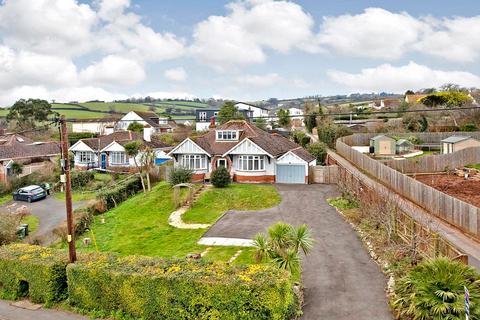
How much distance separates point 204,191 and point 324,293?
2126cm

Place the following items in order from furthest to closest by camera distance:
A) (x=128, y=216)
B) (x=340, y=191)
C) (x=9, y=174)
Result: 1. (x=9, y=174)
2. (x=340, y=191)
3. (x=128, y=216)

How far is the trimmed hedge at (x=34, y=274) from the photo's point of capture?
1762cm

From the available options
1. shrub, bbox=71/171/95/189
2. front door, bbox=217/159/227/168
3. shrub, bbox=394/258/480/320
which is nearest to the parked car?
shrub, bbox=71/171/95/189

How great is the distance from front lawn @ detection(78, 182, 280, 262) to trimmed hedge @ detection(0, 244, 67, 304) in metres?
6.02

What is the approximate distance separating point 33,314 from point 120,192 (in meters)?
22.7

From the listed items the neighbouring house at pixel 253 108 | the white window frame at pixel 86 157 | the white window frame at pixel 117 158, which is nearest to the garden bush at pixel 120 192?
the white window frame at pixel 117 158

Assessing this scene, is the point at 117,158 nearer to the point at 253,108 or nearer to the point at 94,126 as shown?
the point at 94,126

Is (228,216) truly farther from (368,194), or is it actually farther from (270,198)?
(368,194)

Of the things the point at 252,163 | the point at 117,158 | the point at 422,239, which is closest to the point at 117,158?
the point at 117,158

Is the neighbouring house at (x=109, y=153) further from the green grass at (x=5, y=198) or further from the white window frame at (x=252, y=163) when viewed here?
the white window frame at (x=252, y=163)

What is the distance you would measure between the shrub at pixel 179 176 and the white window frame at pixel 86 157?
20904 millimetres

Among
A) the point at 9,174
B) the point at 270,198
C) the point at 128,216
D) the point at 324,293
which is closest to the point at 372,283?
the point at 324,293

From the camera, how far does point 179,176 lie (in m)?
37.3

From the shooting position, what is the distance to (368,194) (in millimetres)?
26062
